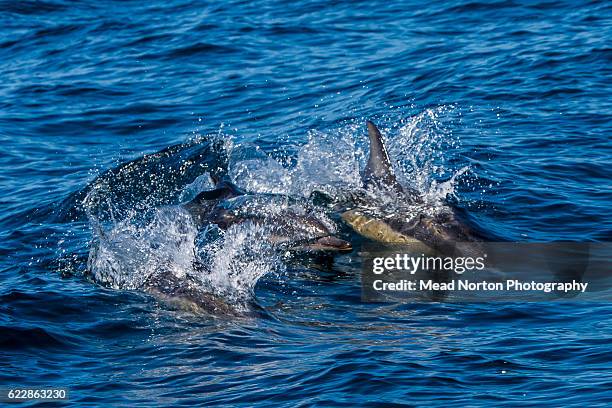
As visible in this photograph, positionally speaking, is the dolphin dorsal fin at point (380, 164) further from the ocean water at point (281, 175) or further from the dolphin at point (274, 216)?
the dolphin at point (274, 216)

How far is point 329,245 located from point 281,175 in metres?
2.24

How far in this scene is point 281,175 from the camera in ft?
45.6

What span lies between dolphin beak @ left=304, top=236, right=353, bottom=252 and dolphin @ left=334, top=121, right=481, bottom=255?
292 millimetres

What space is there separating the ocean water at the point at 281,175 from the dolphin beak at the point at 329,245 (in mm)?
169

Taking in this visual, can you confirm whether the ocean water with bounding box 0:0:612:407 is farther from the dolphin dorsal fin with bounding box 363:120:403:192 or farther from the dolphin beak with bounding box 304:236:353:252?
the dolphin dorsal fin with bounding box 363:120:403:192

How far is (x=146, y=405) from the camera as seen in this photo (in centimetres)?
810

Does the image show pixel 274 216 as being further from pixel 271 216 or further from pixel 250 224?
pixel 250 224

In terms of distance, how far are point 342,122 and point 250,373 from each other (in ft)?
26.1

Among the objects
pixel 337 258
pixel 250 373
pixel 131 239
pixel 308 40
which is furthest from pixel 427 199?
pixel 308 40

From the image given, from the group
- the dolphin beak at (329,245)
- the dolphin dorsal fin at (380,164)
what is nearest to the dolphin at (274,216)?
the dolphin beak at (329,245)

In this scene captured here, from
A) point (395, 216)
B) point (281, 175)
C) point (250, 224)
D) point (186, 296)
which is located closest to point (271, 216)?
point (250, 224)

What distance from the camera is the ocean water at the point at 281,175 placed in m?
8.62

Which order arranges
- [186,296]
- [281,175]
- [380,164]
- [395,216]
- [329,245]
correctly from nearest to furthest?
[186,296], [329,245], [395,216], [380,164], [281,175]

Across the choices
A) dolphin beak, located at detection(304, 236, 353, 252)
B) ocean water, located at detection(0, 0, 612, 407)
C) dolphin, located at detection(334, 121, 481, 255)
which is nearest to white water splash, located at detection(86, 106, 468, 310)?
ocean water, located at detection(0, 0, 612, 407)
